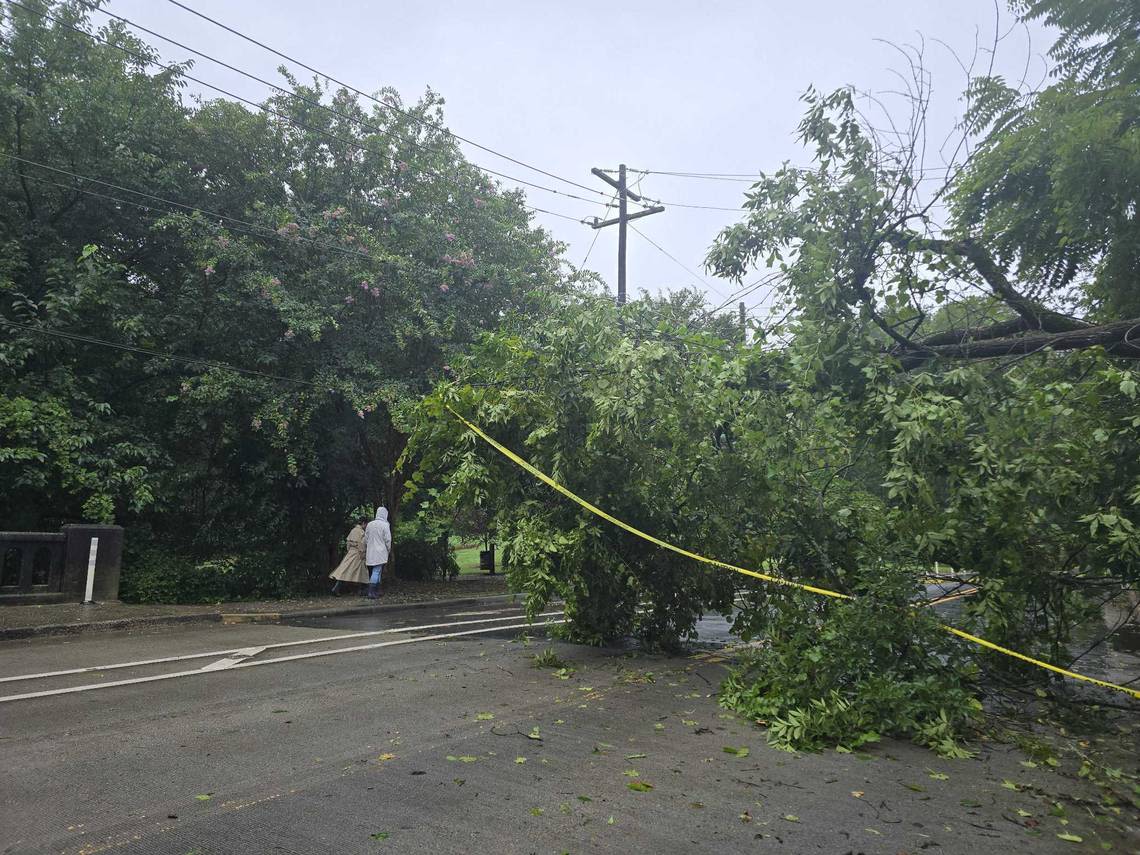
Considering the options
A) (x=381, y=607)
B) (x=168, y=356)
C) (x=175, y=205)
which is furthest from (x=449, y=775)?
(x=175, y=205)

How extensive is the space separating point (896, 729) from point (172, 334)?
44.5 ft

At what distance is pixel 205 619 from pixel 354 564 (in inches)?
178

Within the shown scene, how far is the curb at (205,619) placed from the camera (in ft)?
34.0

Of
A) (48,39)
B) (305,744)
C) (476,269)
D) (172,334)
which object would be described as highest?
(48,39)

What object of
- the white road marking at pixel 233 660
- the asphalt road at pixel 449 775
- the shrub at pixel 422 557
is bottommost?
the white road marking at pixel 233 660

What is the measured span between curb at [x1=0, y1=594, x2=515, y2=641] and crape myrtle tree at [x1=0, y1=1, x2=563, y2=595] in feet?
8.20

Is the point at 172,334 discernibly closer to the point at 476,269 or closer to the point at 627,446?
the point at 476,269

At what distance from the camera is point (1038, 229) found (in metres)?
8.32

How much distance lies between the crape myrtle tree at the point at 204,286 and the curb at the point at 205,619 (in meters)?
2.50

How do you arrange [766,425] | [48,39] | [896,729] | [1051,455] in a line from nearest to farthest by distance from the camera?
[896,729] < [1051,455] < [766,425] < [48,39]

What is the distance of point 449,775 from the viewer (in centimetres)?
484

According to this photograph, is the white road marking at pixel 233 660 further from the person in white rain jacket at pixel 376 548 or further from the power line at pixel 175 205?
the power line at pixel 175 205

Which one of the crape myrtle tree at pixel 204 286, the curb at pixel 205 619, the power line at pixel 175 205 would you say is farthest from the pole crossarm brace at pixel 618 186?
the curb at pixel 205 619

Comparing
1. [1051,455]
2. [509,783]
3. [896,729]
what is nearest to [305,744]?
[509,783]
